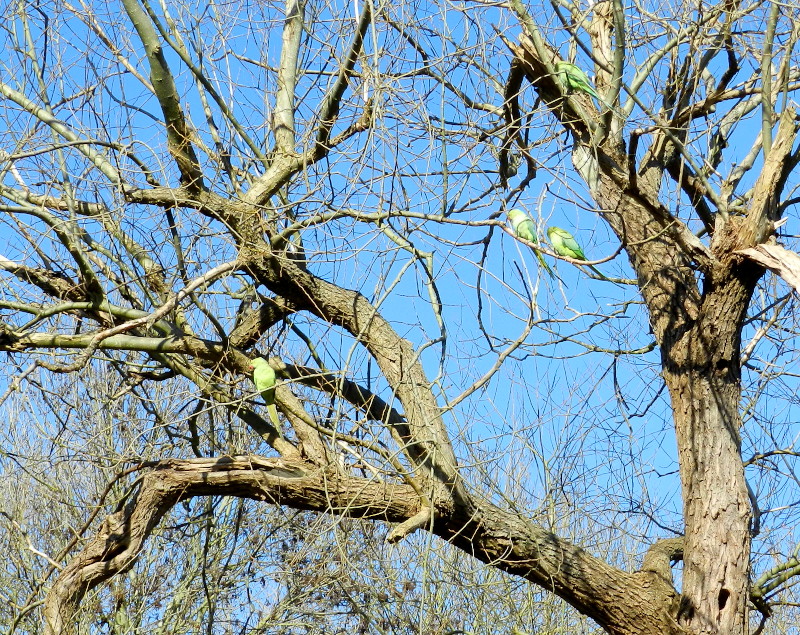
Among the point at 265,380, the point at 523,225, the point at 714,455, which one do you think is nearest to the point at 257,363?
the point at 265,380

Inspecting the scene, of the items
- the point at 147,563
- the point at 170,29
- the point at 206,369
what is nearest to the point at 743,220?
the point at 206,369

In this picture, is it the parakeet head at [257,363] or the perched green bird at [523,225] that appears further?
the parakeet head at [257,363]

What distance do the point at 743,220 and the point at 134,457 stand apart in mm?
3506

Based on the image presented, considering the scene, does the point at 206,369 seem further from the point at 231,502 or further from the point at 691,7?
the point at 231,502

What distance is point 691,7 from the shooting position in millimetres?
4035

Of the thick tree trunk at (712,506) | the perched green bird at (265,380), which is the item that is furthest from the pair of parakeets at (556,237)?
the perched green bird at (265,380)

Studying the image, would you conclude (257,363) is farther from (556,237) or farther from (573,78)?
(573,78)

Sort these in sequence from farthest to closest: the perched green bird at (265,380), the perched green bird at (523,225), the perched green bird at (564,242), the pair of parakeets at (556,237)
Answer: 1. the perched green bird at (564,242)
2. the pair of parakeets at (556,237)
3. the perched green bird at (265,380)
4. the perched green bird at (523,225)

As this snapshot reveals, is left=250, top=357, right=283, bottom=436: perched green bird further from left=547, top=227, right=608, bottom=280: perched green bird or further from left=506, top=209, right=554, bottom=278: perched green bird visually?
left=547, top=227, right=608, bottom=280: perched green bird

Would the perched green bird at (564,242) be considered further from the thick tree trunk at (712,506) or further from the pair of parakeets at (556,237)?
the thick tree trunk at (712,506)

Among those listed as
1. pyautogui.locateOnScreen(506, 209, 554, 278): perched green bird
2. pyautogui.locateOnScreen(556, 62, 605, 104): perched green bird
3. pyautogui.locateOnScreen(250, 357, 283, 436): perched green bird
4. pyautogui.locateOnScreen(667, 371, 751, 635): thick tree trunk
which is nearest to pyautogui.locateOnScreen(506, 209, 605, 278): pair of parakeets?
pyautogui.locateOnScreen(506, 209, 554, 278): perched green bird

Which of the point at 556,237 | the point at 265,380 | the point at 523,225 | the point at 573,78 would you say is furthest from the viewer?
the point at 556,237

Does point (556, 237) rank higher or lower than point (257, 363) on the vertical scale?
higher

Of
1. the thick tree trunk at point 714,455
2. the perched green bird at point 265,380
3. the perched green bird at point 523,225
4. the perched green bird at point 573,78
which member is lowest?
the perched green bird at point 265,380
